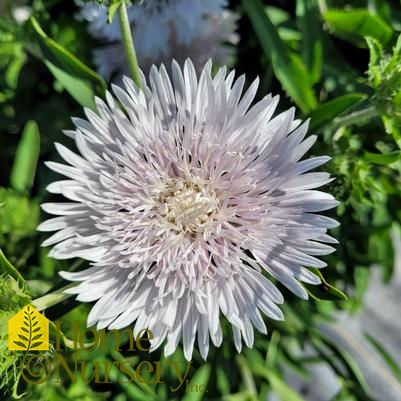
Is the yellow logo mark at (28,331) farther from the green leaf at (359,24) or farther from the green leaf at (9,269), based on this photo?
the green leaf at (359,24)

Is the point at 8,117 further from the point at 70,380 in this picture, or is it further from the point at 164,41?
the point at 70,380

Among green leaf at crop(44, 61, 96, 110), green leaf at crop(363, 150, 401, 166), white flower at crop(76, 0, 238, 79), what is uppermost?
white flower at crop(76, 0, 238, 79)

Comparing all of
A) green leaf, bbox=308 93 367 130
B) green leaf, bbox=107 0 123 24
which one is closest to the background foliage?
green leaf, bbox=308 93 367 130

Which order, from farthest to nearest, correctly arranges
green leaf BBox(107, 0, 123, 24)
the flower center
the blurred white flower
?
the blurred white flower
the flower center
green leaf BBox(107, 0, 123, 24)

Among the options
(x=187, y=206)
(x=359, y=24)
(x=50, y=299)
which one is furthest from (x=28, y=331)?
(x=359, y=24)

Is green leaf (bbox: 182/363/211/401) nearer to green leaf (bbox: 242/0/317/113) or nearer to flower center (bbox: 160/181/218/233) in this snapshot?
flower center (bbox: 160/181/218/233)

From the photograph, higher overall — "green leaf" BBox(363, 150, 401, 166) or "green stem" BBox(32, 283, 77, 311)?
"green leaf" BBox(363, 150, 401, 166)

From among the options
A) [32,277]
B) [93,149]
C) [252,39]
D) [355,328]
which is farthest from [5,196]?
[355,328]

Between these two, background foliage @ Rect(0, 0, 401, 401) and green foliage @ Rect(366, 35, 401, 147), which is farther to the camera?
background foliage @ Rect(0, 0, 401, 401)
